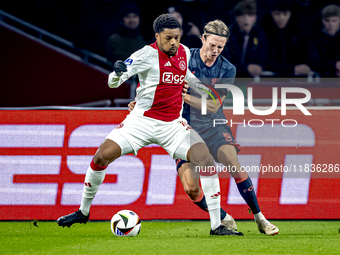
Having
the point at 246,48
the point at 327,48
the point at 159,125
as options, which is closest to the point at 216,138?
the point at 159,125

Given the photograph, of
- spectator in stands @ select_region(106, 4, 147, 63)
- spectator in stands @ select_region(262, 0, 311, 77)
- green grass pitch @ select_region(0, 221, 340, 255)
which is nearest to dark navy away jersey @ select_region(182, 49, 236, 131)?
green grass pitch @ select_region(0, 221, 340, 255)

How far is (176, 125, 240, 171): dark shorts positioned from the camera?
4.42 m

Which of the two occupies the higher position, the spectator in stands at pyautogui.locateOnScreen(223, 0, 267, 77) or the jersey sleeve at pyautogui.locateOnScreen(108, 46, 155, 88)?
the spectator in stands at pyautogui.locateOnScreen(223, 0, 267, 77)

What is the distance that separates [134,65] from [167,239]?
1.48 metres

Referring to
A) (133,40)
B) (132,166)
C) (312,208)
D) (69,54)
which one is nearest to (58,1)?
(69,54)

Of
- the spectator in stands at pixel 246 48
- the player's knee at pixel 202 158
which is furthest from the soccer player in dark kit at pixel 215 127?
the spectator in stands at pixel 246 48

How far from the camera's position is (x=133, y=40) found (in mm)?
6574

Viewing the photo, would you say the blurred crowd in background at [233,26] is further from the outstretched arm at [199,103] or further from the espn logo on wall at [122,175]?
the outstretched arm at [199,103]

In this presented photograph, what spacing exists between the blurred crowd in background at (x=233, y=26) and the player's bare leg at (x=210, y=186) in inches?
102

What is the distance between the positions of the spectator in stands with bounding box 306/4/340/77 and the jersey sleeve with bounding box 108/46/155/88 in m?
3.40

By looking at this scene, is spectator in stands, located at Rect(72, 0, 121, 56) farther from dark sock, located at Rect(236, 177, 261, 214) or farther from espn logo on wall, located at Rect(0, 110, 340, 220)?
dark sock, located at Rect(236, 177, 261, 214)

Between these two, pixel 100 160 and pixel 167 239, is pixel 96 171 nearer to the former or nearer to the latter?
pixel 100 160

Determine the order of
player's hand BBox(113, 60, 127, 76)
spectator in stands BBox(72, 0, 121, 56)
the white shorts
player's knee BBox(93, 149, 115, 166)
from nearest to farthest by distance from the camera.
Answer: player's hand BBox(113, 60, 127, 76) < player's knee BBox(93, 149, 115, 166) < the white shorts < spectator in stands BBox(72, 0, 121, 56)

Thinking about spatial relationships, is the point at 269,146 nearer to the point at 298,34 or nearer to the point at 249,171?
the point at 249,171
